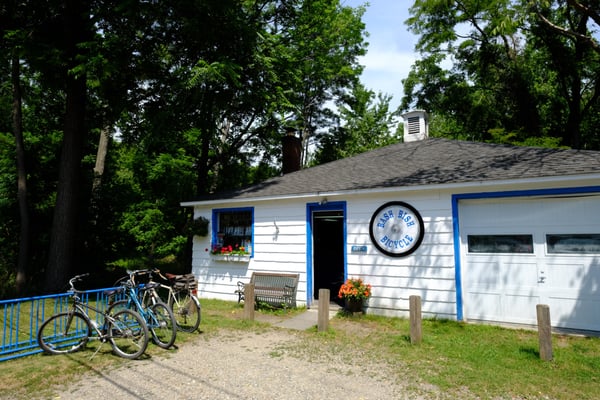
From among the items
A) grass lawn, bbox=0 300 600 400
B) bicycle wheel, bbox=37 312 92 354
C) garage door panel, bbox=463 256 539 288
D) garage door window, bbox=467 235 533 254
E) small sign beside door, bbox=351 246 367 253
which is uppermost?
garage door window, bbox=467 235 533 254

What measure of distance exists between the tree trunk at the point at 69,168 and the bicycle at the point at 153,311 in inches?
218

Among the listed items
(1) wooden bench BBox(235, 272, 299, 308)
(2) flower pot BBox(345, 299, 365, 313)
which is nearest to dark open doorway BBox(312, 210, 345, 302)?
(1) wooden bench BBox(235, 272, 299, 308)

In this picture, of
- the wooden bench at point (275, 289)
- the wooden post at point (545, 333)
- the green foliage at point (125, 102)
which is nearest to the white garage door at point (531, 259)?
the wooden post at point (545, 333)

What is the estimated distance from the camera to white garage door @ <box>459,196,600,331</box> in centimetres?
629

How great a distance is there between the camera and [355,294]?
774cm

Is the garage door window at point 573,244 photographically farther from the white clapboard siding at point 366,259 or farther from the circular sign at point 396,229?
the circular sign at point 396,229

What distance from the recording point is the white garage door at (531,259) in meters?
6.29

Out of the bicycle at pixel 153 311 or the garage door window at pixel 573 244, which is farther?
the garage door window at pixel 573 244

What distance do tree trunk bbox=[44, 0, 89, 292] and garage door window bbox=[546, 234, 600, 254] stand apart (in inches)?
472

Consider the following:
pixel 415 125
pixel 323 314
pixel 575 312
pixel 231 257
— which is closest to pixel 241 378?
pixel 323 314

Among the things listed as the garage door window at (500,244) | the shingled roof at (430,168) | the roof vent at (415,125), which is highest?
the roof vent at (415,125)

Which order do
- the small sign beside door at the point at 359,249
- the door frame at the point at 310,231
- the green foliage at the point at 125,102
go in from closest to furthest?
the small sign beside door at the point at 359,249
the door frame at the point at 310,231
the green foliage at the point at 125,102

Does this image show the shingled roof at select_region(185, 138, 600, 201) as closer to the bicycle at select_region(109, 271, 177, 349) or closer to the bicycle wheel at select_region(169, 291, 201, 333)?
the bicycle wheel at select_region(169, 291, 201, 333)

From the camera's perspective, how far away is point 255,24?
1291 cm
